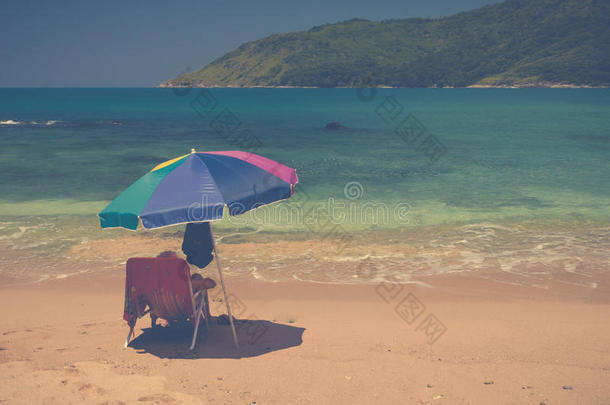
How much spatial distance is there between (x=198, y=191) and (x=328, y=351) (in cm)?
247

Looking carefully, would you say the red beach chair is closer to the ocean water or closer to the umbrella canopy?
the umbrella canopy

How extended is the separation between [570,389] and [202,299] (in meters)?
4.08

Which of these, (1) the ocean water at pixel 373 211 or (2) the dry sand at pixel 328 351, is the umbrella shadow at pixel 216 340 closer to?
(2) the dry sand at pixel 328 351

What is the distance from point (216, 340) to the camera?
20.4 ft

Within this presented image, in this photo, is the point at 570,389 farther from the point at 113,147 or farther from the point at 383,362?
the point at 113,147

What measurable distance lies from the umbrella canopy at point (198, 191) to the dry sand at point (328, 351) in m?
1.66

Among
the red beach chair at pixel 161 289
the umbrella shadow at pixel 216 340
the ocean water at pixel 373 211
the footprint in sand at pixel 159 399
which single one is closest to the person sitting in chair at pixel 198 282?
the red beach chair at pixel 161 289

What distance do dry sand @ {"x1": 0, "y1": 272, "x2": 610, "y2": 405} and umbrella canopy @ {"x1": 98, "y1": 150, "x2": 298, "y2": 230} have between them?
1662 mm

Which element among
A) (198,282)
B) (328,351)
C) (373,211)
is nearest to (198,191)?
(198,282)

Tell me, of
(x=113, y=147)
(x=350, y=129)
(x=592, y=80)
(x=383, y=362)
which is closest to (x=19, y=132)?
(x=113, y=147)

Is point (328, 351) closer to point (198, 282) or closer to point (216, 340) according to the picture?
point (216, 340)

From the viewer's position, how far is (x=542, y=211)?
14648 millimetres

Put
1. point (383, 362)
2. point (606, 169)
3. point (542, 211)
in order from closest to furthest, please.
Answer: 1. point (383, 362)
2. point (542, 211)
3. point (606, 169)

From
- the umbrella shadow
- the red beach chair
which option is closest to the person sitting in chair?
the red beach chair
